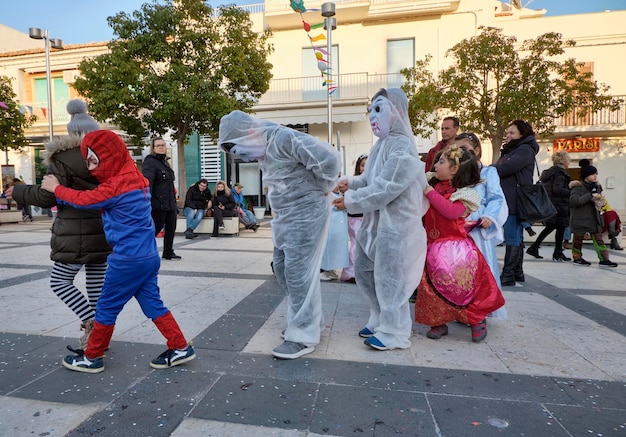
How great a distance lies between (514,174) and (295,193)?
3.35 metres

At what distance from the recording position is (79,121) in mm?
2727

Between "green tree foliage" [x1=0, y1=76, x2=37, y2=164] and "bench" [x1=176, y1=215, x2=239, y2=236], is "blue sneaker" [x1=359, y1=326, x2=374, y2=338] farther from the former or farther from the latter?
"green tree foliage" [x1=0, y1=76, x2=37, y2=164]

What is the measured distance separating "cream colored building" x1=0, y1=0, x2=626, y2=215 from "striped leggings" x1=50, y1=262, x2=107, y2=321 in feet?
46.5

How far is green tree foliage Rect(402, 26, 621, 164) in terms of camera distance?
1121cm

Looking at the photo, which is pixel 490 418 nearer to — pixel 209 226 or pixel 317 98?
pixel 209 226

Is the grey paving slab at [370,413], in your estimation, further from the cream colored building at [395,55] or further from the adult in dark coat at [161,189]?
the cream colored building at [395,55]

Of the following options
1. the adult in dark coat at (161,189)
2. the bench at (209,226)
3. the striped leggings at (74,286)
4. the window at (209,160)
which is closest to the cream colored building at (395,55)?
the window at (209,160)

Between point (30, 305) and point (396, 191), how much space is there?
3.58 m

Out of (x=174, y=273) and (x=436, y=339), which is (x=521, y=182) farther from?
(x=174, y=273)

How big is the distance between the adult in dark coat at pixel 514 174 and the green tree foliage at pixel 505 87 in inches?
284

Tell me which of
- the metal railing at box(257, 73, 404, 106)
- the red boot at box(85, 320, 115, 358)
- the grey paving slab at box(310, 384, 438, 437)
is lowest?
the grey paving slab at box(310, 384, 438, 437)

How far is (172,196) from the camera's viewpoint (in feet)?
21.5

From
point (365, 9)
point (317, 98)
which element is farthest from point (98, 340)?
point (365, 9)

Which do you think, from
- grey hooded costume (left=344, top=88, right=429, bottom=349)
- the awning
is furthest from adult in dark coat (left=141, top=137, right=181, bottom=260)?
the awning
